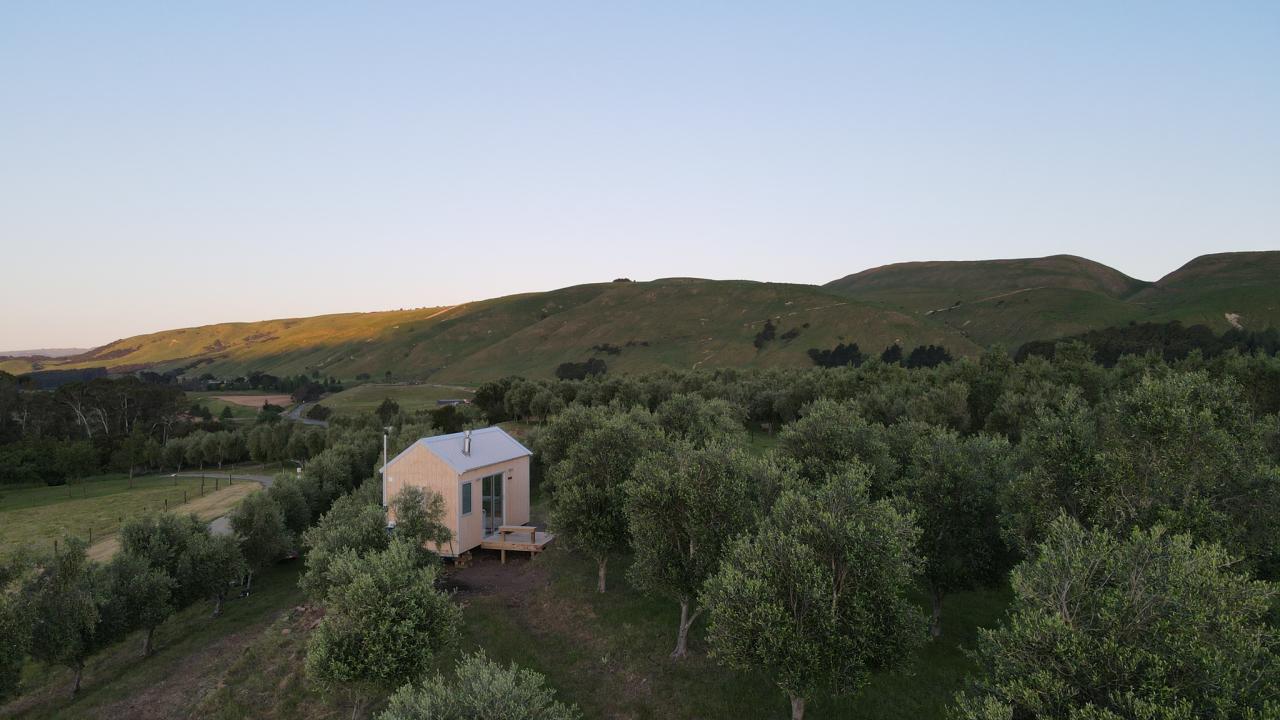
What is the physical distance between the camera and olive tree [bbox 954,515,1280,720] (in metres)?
13.0

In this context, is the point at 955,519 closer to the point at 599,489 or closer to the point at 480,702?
the point at 599,489

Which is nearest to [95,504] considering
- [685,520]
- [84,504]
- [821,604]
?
[84,504]

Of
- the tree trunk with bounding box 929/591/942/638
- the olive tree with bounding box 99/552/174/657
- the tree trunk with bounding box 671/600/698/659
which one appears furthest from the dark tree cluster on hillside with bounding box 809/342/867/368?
the olive tree with bounding box 99/552/174/657

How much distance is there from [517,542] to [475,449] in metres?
6.87

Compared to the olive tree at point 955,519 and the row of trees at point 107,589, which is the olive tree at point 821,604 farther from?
the row of trees at point 107,589

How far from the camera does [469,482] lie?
39594 millimetres

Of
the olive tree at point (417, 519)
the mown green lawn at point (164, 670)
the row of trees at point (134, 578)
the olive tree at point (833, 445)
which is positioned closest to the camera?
the row of trees at point (134, 578)

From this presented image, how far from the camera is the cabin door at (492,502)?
41.9 m

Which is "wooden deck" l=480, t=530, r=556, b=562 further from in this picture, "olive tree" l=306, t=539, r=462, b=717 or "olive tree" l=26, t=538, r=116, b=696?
"olive tree" l=26, t=538, r=116, b=696

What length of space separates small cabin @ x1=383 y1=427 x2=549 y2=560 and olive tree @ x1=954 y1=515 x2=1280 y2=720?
30.3 meters

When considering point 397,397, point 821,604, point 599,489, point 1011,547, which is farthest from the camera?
point 397,397

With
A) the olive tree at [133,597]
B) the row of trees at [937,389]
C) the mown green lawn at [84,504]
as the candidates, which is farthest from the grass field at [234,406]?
the olive tree at [133,597]

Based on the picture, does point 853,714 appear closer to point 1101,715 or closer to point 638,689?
point 638,689

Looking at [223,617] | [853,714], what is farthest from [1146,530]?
[223,617]
